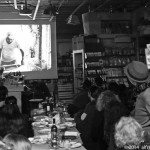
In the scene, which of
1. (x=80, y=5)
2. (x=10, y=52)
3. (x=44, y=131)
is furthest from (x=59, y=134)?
(x=80, y=5)

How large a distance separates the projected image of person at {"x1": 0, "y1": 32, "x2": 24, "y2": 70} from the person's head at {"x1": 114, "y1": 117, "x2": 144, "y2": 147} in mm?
8434

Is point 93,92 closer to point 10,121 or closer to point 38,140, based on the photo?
point 38,140

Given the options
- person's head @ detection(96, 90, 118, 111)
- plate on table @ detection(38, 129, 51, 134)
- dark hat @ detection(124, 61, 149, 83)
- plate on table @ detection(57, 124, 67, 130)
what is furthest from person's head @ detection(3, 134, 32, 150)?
dark hat @ detection(124, 61, 149, 83)

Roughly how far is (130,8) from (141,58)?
2508 mm

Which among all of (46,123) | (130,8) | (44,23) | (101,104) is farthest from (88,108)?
(130,8)

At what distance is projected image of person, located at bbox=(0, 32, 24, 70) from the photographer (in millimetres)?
10555

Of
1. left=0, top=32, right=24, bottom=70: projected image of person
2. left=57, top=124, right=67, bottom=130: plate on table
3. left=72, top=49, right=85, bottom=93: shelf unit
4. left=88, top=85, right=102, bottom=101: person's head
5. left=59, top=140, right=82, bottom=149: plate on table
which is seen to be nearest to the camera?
left=59, top=140, right=82, bottom=149: plate on table

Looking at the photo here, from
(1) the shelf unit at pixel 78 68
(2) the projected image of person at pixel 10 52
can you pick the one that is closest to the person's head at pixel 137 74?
(1) the shelf unit at pixel 78 68

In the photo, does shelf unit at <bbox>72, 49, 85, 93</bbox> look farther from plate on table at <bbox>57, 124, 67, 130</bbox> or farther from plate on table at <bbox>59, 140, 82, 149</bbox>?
plate on table at <bbox>59, 140, 82, 149</bbox>

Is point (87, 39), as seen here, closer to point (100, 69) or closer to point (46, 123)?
point (100, 69)

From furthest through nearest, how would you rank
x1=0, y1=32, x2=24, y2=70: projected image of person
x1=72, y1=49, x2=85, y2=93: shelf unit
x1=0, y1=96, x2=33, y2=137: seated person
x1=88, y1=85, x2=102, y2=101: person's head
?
x1=72, y1=49, x2=85, y2=93: shelf unit → x1=0, y1=32, x2=24, y2=70: projected image of person → x1=88, y1=85, x2=102, y2=101: person's head → x1=0, y1=96, x2=33, y2=137: seated person

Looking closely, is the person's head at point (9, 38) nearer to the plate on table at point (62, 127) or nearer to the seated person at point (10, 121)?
the plate on table at point (62, 127)

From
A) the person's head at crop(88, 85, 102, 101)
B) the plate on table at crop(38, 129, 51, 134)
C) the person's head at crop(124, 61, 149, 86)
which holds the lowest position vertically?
the plate on table at crop(38, 129, 51, 134)

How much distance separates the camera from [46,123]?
470 centimetres
